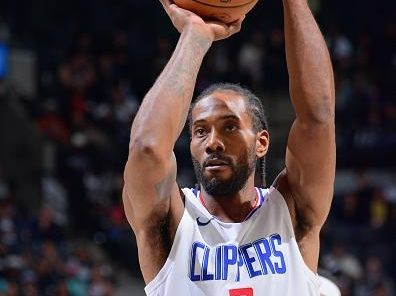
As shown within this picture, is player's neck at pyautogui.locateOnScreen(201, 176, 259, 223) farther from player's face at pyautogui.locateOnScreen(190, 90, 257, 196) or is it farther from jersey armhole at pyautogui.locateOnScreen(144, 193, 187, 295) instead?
jersey armhole at pyautogui.locateOnScreen(144, 193, 187, 295)

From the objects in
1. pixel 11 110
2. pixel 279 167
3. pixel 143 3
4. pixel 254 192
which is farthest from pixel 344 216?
pixel 254 192

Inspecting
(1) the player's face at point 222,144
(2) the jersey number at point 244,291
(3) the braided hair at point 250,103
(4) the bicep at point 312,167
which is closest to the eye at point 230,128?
(1) the player's face at point 222,144

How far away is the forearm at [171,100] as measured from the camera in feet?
10.2

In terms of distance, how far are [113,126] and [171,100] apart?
975cm

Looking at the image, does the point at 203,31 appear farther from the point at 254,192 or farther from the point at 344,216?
the point at 344,216

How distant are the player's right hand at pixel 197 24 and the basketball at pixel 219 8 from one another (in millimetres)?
22

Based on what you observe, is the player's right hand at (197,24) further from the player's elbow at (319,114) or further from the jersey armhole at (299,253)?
the jersey armhole at (299,253)

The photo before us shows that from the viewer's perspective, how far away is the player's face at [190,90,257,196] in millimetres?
3328

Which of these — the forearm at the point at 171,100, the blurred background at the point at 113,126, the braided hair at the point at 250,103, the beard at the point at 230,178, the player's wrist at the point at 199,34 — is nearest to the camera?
the forearm at the point at 171,100

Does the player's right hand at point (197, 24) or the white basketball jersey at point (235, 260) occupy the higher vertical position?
the player's right hand at point (197, 24)

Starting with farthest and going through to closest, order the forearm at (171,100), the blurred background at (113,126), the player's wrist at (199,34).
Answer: the blurred background at (113,126), the player's wrist at (199,34), the forearm at (171,100)

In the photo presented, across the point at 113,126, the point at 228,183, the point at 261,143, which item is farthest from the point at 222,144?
the point at 113,126

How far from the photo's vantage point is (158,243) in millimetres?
3318

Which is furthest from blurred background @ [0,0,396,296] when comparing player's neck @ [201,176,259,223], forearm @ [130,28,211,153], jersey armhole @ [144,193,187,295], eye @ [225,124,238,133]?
forearm @ [130,28,211,153]
